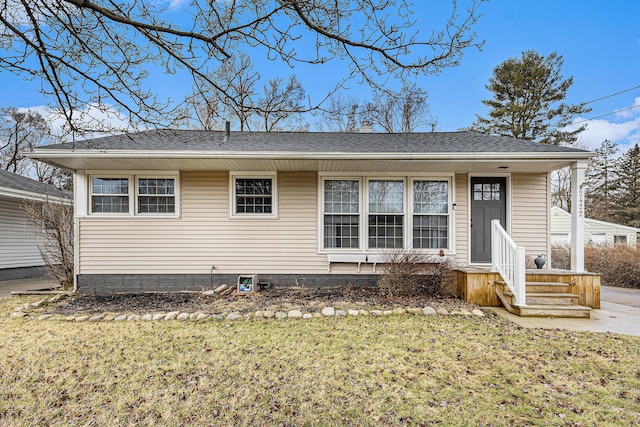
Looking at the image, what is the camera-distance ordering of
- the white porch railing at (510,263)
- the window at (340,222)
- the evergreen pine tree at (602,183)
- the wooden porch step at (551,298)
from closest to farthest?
the white porch railing at (510,263), the wooden porch step at (551,298), the window at (340,222), the evergreen pine tree at (602,183)

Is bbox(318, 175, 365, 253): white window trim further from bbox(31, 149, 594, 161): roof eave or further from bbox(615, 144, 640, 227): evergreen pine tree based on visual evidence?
bbox(615, 144, 640, 227): evergreen pine tree

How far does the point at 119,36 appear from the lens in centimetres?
312

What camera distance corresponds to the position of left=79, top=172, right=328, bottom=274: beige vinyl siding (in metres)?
6.94

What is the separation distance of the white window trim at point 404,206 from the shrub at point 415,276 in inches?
32.2

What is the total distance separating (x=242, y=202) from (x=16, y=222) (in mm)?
8682

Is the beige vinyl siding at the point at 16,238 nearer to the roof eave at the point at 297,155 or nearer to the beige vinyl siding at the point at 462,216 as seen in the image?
the roof eave at the point at 297,155

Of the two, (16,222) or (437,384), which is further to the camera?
(16,222)

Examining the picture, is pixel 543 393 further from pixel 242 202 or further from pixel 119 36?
pixel 242 202

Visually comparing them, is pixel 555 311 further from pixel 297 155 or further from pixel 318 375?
pixel 297 155

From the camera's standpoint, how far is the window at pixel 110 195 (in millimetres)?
6926

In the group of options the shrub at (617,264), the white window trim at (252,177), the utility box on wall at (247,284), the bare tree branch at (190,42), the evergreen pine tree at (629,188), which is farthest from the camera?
the evergreen pine tree at (629,188)

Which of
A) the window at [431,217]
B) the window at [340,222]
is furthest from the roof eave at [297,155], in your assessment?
the window at [340,222]

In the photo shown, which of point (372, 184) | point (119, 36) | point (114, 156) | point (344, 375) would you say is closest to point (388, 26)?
point (119, 36)

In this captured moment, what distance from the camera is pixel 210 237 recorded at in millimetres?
7004
